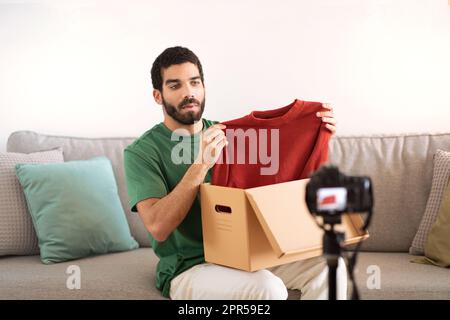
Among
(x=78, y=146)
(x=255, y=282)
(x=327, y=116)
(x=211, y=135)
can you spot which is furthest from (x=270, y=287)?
(x=78, y=146)

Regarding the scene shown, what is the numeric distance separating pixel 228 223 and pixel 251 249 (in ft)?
0.34

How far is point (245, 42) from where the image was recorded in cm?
312

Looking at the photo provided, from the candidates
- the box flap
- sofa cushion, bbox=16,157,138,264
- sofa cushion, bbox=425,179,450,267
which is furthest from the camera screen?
sofa cushion, bbox=16,157,138,264

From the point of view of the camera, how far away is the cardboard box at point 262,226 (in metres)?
1.96

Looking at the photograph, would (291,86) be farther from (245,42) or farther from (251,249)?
(251,249)

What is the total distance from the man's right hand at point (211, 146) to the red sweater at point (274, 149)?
86 mm

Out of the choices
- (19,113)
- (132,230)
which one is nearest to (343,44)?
(132,230)

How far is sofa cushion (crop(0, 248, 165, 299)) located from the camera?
7.48 feet

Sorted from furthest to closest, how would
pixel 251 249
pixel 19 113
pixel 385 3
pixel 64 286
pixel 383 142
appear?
pixel 19 113 → pixel 385 3 → pixel 383 142 → pixel 64 286 → pixel 251 249

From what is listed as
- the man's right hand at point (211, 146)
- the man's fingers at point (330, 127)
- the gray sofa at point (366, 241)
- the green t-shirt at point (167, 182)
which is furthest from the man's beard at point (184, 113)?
the gray sofa at point (366, 241)

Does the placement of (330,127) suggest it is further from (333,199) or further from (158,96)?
(333,199)

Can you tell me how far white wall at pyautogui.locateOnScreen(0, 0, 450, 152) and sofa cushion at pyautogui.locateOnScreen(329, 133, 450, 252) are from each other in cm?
29

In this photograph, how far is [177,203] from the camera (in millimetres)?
2119

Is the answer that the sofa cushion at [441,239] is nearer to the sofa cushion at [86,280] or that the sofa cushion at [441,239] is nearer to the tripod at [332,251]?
the sofa cushion at [86,280]
